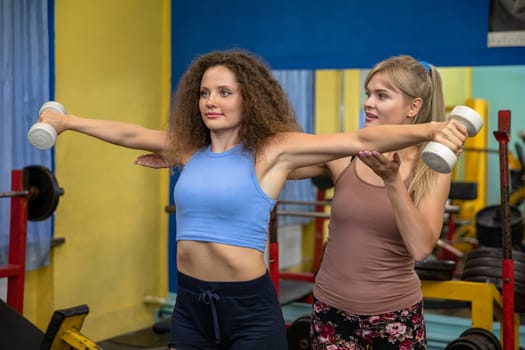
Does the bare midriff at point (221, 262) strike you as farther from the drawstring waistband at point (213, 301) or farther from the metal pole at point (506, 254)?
the metal pole at point (506, 254)

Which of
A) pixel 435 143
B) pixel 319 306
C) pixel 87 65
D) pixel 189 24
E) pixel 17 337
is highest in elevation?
pixel 189 24

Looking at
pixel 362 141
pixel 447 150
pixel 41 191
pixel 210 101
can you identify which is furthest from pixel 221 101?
pixel 41 191

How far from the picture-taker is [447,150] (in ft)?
5.39

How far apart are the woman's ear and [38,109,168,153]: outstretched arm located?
2.41 feet

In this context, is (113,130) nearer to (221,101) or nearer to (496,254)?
(221,101)

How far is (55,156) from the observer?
4.02 meters

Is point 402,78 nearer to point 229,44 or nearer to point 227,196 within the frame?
point 227,196

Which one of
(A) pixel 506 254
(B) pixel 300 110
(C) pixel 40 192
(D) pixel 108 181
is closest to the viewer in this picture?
(A) pixel 506 254

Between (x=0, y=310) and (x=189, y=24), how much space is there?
2.32 metres

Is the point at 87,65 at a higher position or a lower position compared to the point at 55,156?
higher

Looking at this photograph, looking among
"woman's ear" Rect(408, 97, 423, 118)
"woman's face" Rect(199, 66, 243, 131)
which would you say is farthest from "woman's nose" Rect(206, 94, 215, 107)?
"woman's ear" Rect(408, 97, 423, 118)

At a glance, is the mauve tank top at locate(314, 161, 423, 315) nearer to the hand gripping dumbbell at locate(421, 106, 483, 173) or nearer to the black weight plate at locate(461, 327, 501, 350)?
the hand gripping dumbbell at locate(421, 106, 483, 173)

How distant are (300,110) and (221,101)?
390cm

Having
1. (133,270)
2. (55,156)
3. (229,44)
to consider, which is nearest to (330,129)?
(229,44)
